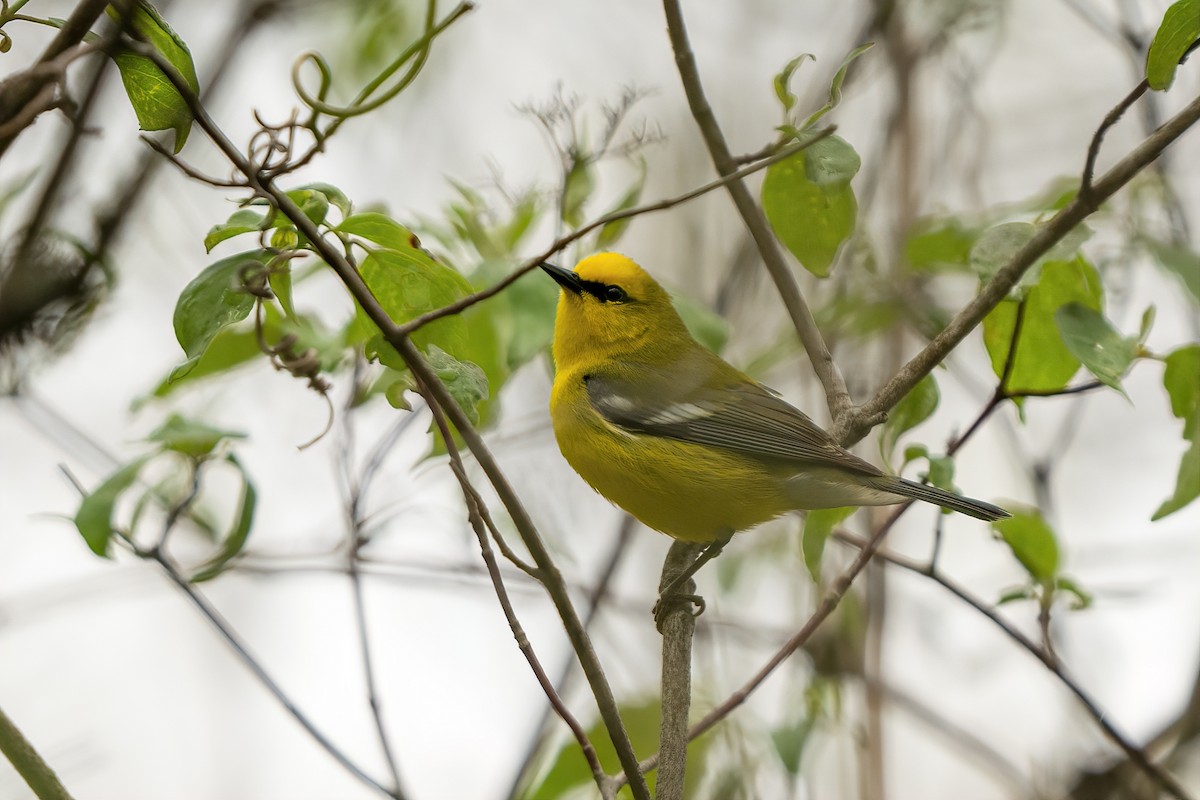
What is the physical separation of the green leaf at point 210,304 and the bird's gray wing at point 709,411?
166 centimetres

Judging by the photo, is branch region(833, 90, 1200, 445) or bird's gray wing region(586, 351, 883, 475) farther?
bird's gray wing region(586, 351, 883, 475)

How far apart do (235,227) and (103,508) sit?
2.12 feet

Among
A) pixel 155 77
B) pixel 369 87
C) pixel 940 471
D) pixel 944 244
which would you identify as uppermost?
pixel 944 244

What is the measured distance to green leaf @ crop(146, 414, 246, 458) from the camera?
6.48 ft

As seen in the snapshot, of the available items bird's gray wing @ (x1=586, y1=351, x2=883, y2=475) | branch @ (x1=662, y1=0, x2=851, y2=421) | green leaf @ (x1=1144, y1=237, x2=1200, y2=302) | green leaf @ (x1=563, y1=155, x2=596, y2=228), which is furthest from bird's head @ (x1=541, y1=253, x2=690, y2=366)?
green leaf @ (x1=1144, y1=237, x2=1200, y2=302)

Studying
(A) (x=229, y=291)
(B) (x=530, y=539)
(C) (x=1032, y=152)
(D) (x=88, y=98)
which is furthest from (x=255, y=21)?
(C) (x=1032, y=152)

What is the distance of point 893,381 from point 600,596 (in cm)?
138

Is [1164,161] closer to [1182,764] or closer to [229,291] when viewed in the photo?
[1182,764]

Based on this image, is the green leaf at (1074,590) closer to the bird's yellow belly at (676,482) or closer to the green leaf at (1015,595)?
the green leaf at (1015,595)

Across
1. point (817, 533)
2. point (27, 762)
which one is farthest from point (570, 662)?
point (27, 762)

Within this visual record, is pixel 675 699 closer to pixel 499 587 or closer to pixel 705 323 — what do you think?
pixel 499 587

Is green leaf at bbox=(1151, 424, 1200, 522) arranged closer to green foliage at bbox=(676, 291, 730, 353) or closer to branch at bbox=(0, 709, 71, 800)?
green foliage at bbox=(676, 291, 730, 353)

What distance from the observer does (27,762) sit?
1444 mm

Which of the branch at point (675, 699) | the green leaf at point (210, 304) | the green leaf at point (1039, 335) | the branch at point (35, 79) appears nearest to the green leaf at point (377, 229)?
the green leaf at point (210, 304)
